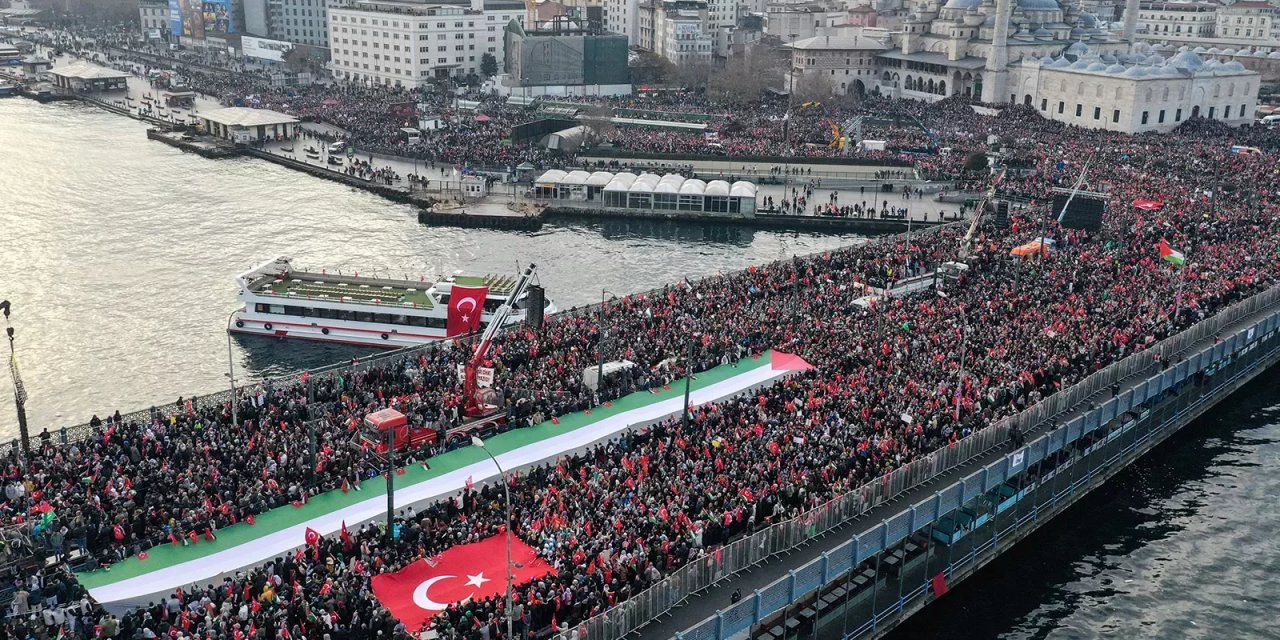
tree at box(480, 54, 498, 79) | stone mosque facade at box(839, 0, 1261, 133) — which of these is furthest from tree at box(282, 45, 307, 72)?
stone mosque facade at box(839, 0, 1261, 133)

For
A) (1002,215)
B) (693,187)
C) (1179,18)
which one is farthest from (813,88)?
(1179,18)

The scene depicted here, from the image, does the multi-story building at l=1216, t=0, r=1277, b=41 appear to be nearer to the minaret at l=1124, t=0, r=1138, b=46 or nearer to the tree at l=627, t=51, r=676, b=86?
the minaret at l=1124, t=0, r=1138, b=46

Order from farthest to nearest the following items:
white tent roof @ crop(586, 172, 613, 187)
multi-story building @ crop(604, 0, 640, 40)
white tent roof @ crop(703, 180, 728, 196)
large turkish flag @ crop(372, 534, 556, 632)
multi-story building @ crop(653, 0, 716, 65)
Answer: multi-story building @ crop(604, 0, 640, 40) < multi-story building @ crop(653, 0, 716, 65) < white tent roof @ crop(586, 172, 613, 187) < white tent roof @ crop(703, 180, 728, 196) < large turkish flag @ crop(372, 534, 556, 632)

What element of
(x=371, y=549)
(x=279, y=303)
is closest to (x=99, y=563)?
(x=371, y=549)

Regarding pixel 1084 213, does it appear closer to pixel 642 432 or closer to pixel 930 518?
pixel 930 518

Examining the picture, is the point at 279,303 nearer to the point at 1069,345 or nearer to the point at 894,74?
the point at 1069,345
